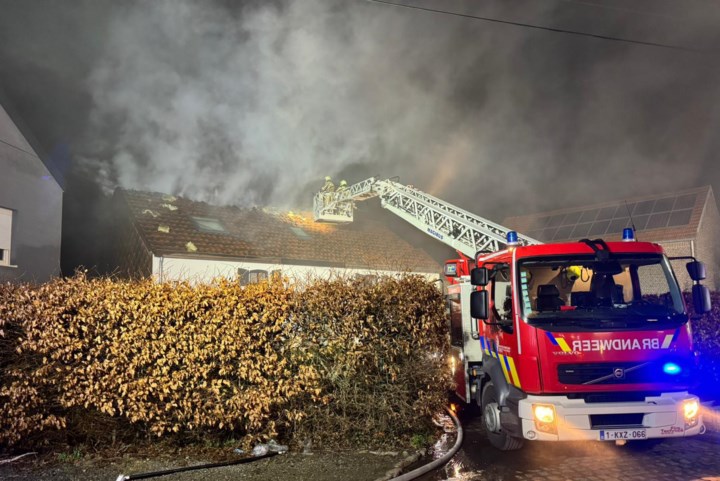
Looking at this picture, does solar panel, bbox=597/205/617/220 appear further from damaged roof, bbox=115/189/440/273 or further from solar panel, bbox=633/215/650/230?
damaged roof, bbox=115/189/440/273

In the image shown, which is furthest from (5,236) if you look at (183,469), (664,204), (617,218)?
(664,204)

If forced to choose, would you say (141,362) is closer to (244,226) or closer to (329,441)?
(329,441)

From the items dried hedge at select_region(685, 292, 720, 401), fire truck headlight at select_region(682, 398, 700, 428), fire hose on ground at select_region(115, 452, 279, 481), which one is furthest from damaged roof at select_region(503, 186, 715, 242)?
fire hose on ground at select_region(115, 452, 279, 481)

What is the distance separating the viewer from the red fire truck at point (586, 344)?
4832mm

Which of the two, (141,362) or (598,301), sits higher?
(598,301)

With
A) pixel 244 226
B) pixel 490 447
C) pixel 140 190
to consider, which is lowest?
pixel 490 447

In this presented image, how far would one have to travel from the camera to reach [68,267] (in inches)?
648

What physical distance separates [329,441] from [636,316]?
3.68m

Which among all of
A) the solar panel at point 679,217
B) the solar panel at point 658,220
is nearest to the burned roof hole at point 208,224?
the solar panel at point 658,220

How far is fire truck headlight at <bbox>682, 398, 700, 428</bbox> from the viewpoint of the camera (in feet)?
16.0

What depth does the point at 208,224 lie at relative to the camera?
16688 millimetres

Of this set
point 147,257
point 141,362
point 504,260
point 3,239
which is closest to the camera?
point 141,362

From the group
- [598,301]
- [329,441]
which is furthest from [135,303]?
[598,301]

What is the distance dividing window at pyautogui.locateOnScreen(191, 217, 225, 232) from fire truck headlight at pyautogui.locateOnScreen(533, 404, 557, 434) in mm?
13236
